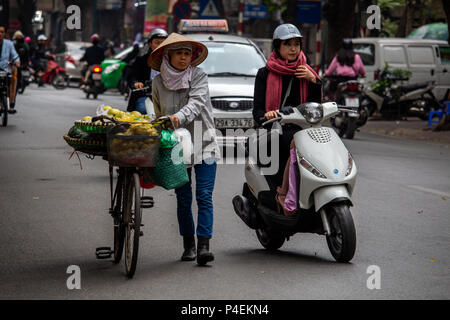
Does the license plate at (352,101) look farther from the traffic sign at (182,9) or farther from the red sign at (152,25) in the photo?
the red sign at (152,25)

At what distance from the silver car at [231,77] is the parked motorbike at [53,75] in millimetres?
20154

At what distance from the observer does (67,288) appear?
19.4 ft

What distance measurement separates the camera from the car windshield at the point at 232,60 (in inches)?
595

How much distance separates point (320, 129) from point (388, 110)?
17.4m

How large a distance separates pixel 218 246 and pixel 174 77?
1516mm

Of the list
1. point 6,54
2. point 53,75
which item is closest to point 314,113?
point 6,54

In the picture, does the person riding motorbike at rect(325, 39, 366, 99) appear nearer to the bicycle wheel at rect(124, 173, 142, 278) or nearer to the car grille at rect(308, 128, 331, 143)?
the car grille at rect(308, 128, 331, 143)

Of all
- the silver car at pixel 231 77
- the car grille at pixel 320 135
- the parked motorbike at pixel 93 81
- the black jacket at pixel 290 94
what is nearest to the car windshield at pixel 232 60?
the silver car at pixel 231 77

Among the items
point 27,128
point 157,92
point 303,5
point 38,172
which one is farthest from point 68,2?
point 157,92

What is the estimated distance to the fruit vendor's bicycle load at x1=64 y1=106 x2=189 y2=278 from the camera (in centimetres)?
598

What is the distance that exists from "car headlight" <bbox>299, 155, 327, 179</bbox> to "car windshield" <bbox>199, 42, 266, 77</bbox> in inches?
323

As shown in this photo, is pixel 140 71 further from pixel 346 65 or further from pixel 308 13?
pixel 308 13

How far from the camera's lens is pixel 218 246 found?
7426 millimetres

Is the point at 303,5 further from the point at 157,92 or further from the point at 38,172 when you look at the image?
the point at 157,92
